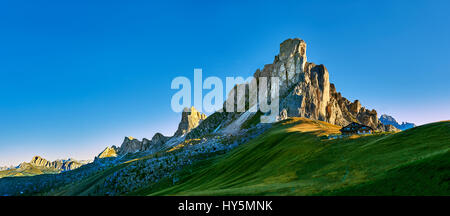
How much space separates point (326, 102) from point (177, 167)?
136m

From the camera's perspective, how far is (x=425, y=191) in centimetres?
1727

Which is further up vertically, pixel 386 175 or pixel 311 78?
pixel 311 78

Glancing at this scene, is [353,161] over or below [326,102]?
below

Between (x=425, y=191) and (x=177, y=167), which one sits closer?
(x=425, y=191)

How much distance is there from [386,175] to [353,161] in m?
12.0
